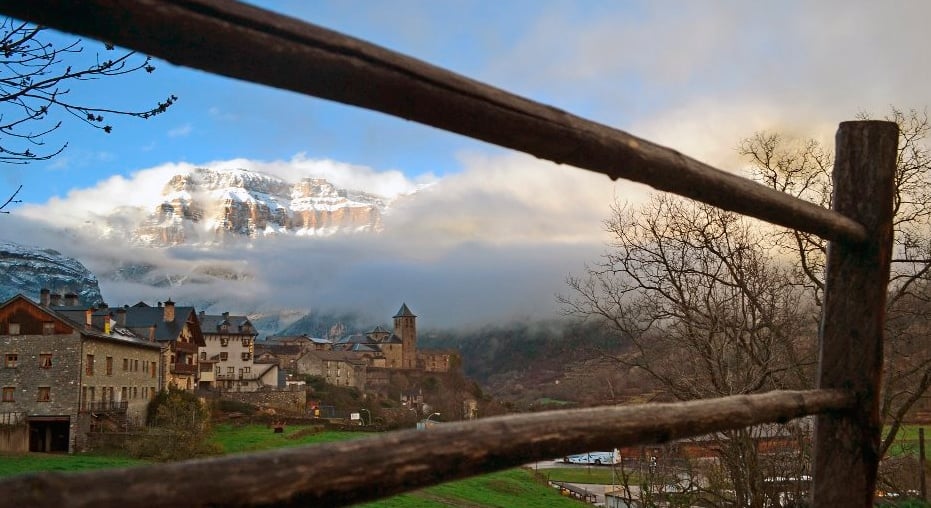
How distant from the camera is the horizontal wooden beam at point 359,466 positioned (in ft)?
3.43

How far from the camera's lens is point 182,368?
36500mm

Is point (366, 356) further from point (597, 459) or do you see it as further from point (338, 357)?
point (597, 459)

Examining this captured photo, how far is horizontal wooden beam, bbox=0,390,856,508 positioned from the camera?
104 cm

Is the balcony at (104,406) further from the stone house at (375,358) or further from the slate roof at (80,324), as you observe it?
the stone house at (375,358)

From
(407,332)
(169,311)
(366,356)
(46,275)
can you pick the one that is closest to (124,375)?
(169,311)

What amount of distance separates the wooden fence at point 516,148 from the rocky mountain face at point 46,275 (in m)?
36.0

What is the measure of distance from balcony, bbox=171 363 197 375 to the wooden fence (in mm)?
36562

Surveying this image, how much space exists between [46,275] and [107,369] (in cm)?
2941

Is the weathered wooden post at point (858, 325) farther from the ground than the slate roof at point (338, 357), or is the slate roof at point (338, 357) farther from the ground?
the weathered wooden post at point (858, 325)

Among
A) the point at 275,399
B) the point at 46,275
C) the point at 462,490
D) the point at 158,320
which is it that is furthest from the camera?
the point at 46,275

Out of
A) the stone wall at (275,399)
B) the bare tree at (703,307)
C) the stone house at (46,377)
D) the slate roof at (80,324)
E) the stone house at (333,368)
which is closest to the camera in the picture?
the bare tree at (703,307)

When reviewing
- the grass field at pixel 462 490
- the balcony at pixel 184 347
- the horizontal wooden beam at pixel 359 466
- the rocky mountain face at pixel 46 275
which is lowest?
the grass field at pixel 462 490

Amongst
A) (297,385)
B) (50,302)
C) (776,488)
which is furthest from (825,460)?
(297,385)

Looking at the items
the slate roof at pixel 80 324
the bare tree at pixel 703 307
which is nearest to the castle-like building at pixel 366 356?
the slate roof at pixel 80 324
